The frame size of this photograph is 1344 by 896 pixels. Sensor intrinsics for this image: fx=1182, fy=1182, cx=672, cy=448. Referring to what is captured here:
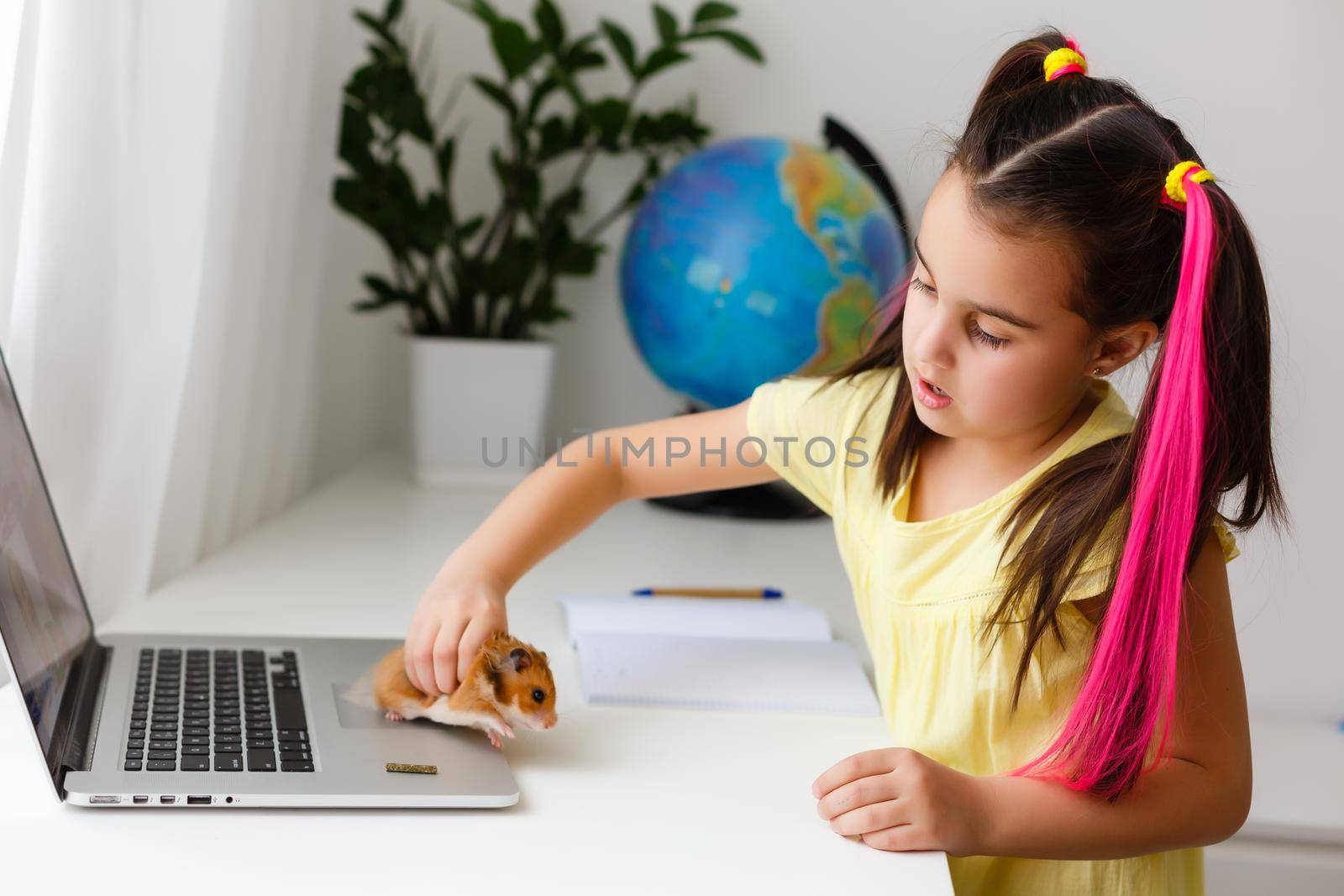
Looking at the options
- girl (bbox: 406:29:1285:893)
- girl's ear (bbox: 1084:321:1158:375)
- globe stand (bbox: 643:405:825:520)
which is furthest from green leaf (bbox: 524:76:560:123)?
girl's ear (bbox: 1084:321:1158:375)

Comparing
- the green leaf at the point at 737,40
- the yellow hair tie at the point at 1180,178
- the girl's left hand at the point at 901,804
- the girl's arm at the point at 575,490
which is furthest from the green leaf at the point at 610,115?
the girl's left hand at the point at 901,804

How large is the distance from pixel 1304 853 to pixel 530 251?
95 cm

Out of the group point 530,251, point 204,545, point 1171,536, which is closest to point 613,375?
point 530,251

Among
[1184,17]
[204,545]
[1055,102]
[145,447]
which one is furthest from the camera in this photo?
[1184,17]

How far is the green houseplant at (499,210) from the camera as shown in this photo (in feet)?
4.19

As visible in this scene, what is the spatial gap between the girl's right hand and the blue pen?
0.23 m

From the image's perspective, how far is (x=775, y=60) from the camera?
1447 millimetres

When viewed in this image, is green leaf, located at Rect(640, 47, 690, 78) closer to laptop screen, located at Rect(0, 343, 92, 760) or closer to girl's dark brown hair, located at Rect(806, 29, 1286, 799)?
girl's dark brown hair, located at Rect(806, 29, 1286, 799)

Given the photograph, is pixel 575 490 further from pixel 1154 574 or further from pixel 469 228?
pixel 469 228

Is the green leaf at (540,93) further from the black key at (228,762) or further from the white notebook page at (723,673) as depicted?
the black key at (228,762)

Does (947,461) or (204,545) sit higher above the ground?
(947,461)

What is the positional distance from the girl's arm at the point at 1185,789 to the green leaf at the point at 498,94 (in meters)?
0.95

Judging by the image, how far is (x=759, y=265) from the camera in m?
1.17

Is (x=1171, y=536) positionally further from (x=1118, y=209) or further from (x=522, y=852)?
(x=522, y=852)
